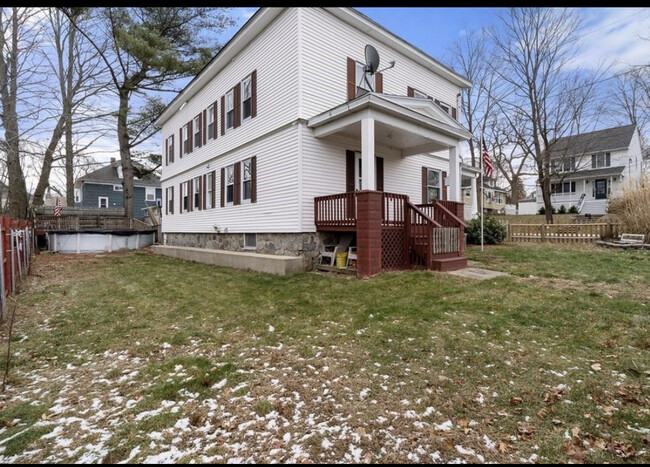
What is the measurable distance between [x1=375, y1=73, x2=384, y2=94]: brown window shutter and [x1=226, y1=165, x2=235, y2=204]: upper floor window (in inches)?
223

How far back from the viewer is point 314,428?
8.13 ft

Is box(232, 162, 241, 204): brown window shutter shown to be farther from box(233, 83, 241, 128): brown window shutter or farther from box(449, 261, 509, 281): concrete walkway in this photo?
box(449, 261, 509, 281): concrete walkway

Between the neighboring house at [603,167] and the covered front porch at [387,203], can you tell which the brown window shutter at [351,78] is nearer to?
the covered front porch at [387,203]

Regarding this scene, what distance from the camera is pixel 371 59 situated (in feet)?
32.6

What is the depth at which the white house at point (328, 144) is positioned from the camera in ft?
26.4

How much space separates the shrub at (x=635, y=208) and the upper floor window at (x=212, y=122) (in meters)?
15.1

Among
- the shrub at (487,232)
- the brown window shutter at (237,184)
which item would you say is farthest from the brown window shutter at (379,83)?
the shrub at (487,232)

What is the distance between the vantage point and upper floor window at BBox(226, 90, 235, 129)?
12188 mm

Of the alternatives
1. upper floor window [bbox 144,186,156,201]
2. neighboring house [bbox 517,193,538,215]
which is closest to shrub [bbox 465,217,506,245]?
neighboring house [bbox 517,193,538,215]

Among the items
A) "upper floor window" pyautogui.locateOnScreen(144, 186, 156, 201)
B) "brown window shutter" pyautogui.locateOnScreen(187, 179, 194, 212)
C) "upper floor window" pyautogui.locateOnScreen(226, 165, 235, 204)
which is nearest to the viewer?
"upper floor window" pyautogui.locateOnScreen(226, 165, 235, 204)

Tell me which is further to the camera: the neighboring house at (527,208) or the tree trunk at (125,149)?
the neighboring house at (527,208)
